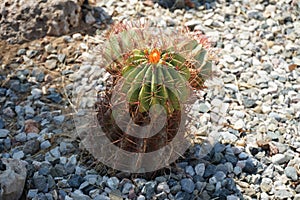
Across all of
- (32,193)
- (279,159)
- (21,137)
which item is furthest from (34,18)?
(279,159)

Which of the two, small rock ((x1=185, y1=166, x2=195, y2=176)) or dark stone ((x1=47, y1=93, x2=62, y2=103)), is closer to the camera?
small rock ((x1=185, y1=166, x2=195, y2=176))

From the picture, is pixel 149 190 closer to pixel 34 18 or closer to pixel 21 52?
pixel 21 52

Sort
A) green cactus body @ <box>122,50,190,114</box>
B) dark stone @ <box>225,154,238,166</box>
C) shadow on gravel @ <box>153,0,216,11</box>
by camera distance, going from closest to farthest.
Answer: green cactus body @ <box>122,50,190,114</box>, dark stone @ <box>225,154,238,166</box>, shadow on gravel @ <box>153,0,216,11</box>

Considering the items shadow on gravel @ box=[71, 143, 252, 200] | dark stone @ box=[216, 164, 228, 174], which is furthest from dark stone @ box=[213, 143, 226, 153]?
dark stone @ box=[216, 164, 228, 174]

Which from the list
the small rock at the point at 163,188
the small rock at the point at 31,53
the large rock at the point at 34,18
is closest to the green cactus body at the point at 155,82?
the small rock at the point at 163,188

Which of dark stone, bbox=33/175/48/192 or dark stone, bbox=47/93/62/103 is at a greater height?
dark stone, bbox=47/93/62/103

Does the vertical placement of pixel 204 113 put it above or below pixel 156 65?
below

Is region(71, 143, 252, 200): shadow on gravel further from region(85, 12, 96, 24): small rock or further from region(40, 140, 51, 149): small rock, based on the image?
region(85, 12, 96, 24): small rock
